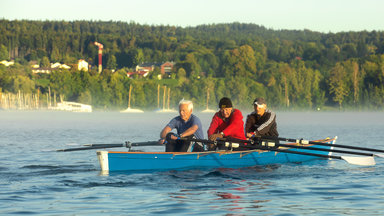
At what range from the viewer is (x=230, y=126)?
18.2 metres

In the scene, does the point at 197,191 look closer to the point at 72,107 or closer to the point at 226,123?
the point at 226,123

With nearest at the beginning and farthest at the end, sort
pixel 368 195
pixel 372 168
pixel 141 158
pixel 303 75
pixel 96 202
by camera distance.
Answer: pixel 96 202
pixel 368 195
pixel 141 158
pixel 372 168
pixel 303 75

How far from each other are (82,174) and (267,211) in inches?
287

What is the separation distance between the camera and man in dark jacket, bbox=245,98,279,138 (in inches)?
751

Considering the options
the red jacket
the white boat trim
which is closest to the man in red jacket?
the red jacket

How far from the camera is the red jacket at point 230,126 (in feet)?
59.7

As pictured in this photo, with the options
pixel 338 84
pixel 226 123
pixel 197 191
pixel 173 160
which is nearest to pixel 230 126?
pixel 226 123

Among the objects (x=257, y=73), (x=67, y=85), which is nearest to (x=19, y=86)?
(x=67, y=85)

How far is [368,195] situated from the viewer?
14648mm

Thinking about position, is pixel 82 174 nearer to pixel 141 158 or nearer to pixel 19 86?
pixel 141 158

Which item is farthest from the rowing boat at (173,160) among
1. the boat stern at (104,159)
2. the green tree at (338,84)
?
the green tree at (338,84)

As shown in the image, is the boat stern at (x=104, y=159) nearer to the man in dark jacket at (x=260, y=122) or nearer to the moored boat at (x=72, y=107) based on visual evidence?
the man in dark jacket at (x=260, y=122)

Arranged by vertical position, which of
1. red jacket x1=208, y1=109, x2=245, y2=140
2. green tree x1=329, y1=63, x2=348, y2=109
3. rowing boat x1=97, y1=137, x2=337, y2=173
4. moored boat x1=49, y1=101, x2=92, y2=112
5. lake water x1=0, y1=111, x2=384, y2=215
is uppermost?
green tree x1=329, y1=63, x2=348, y2=109

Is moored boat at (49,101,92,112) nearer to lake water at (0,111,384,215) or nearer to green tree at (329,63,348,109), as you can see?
green tree at (329,63,348,109)
